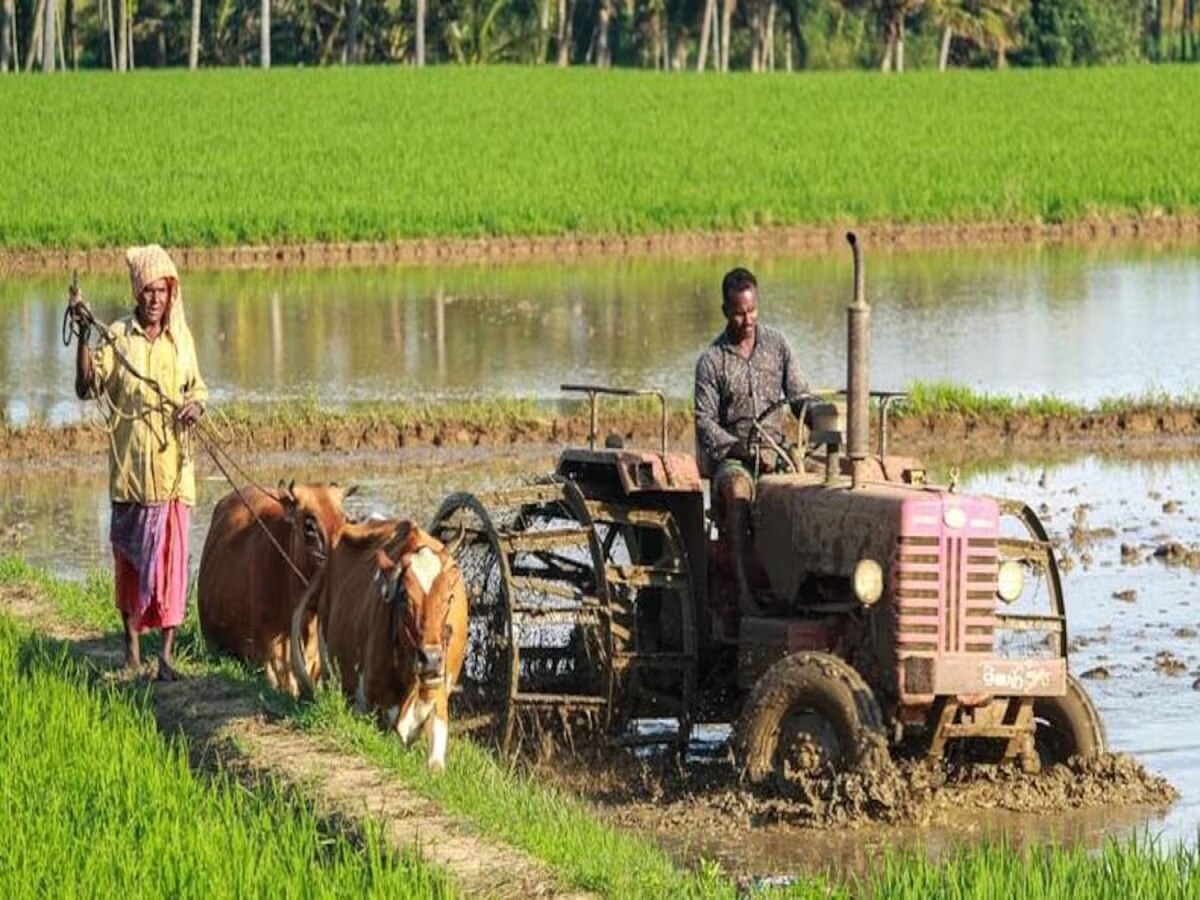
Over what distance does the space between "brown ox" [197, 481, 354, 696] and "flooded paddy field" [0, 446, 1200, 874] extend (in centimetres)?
144

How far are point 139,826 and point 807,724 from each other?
2.56m

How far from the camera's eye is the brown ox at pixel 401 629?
9.52 m

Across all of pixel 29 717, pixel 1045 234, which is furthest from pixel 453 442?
pixel 1045 234

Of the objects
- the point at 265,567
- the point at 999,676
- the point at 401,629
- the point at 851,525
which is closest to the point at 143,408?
the point at 265,567

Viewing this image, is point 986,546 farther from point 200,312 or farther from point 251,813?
point 200,312

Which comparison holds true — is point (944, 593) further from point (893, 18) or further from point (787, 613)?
point (893, 18)

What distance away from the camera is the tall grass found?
279 inches

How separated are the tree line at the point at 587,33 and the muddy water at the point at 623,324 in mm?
43303

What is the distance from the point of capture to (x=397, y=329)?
26344mm

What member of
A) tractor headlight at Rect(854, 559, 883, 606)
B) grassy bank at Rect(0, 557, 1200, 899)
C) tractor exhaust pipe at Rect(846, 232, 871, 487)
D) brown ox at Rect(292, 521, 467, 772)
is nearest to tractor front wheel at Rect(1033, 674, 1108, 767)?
tractor headlight at Rect(854, 559, 883, 606)

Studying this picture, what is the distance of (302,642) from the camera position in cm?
1082

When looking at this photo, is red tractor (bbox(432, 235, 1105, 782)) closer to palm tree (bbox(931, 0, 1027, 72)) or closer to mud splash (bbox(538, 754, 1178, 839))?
mud splash (bbox(538, 754, 1178, 839))

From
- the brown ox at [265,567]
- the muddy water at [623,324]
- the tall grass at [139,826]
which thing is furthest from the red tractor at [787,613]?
the muddy water at [623,324]

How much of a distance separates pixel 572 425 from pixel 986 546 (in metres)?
9.82
